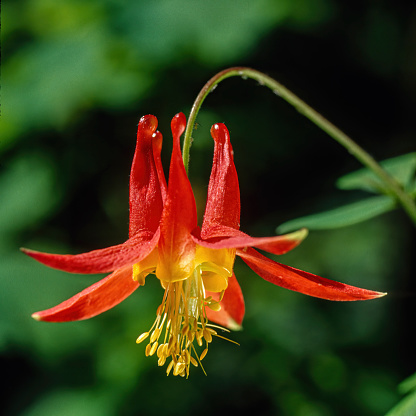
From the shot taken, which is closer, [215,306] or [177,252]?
[177,252]

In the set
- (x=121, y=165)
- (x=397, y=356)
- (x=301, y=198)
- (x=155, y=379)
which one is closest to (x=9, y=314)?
(x=155, y=379)

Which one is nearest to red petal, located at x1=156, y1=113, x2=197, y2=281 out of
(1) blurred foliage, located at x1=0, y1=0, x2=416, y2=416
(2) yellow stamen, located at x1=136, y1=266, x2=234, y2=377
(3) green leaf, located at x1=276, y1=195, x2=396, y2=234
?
(2) yellow stamen, located at x1=136, y1=266, x2=234, y2=377

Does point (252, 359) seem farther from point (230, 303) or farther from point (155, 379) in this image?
point (230, 303)

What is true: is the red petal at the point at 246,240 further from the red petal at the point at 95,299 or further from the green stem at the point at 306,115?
the red petal at the point at 95,299

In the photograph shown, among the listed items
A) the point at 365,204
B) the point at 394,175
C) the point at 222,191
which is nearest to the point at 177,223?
the point at 222,191

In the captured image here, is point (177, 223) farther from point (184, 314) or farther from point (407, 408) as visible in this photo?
point (407, 408)

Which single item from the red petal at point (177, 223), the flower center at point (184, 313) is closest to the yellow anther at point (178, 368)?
the flower center at point (184, 313)

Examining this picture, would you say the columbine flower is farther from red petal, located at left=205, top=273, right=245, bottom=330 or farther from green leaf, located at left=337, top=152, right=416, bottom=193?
green leaf, located at left=337, top=152, right=416, bottom=193
